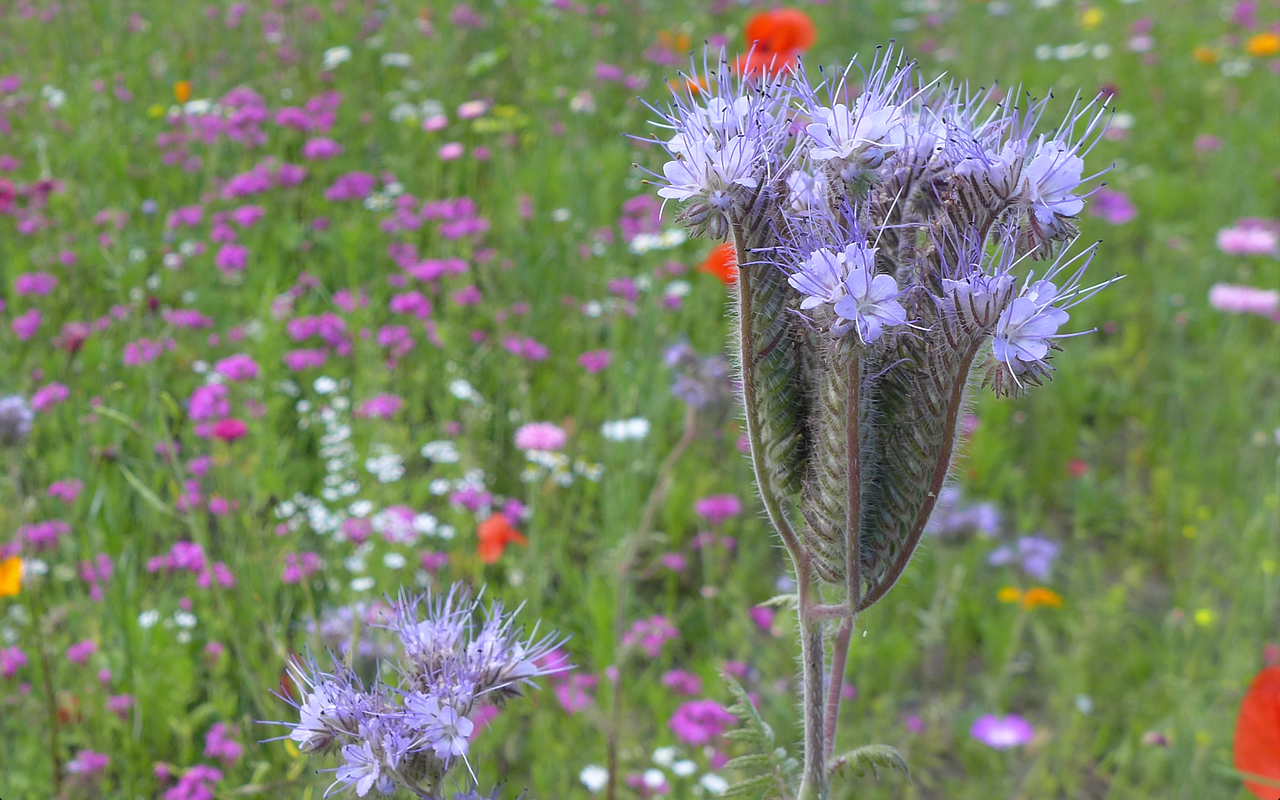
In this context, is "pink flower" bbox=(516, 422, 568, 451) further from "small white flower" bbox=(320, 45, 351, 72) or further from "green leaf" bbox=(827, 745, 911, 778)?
"small white flower" bbox=(320, 45, 351, 72)

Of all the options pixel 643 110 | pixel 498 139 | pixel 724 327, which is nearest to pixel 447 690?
pixel 724 327

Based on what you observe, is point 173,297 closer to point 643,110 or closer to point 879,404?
point 643,110

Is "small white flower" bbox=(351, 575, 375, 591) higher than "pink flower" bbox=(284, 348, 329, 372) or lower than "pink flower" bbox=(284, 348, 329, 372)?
lower

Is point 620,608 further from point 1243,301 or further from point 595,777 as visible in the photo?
point 1243,301

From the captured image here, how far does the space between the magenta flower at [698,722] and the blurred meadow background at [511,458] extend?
0.01 meters

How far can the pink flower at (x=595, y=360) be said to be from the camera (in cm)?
341

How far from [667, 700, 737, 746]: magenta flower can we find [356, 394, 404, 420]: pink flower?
122 centimetres

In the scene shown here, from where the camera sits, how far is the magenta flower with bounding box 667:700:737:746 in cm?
224

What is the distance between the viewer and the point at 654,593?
10.1 feet

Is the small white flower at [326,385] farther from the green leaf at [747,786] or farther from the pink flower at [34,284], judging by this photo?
the green leaf at [747,786]

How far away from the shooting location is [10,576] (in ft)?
6.50

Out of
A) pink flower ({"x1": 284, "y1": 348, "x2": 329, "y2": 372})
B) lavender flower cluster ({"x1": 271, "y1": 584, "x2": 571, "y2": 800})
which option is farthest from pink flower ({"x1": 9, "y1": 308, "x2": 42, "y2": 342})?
lavender flower cluster ({"x1": 271, "y1": 584, "x2": 571, "y2": 800})

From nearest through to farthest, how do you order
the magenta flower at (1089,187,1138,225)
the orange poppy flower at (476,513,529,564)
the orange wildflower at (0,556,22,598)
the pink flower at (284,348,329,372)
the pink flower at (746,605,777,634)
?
the orange wildflower at (0,556,22,598) < the orange poppy flower at (476,513,529,564) < the pink flower at (746,605,777,634) < the pink flower at (284,348,329,372) < the magenta flower at (1089,187,1138,225)

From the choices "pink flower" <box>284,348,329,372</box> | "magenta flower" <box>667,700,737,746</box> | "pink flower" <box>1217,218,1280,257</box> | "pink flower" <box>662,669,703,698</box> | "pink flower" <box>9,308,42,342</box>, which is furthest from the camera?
"pink flower" <box>1217,218,1280,257</box>
